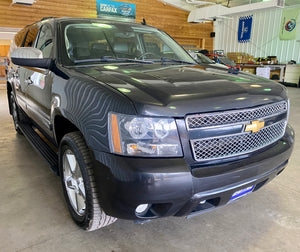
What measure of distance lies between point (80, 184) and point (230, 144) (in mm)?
1020

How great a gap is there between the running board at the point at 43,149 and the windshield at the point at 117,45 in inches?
Answer: 34.6

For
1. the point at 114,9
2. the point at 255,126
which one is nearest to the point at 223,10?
the point at 114,9

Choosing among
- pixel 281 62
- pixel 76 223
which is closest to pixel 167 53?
pixel 76 223

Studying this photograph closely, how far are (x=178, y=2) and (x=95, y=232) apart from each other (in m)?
17.6

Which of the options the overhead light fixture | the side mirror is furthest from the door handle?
the overhead light fixture

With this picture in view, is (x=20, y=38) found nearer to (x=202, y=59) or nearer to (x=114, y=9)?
(x=202, y=59)

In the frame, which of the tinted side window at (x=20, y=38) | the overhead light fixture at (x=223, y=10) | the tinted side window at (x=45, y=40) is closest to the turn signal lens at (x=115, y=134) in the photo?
the tinted side window at (x=45, y=40)

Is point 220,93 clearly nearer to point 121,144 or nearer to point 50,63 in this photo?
point 121,144

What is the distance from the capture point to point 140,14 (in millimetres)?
15734

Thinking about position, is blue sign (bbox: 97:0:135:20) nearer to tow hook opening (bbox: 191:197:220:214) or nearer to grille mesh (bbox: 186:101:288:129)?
grille mesh (bbox: 186:101:288:129)

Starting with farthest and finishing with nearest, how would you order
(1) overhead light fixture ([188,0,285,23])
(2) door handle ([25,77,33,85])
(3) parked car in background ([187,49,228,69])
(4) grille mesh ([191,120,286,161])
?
(1) overhead light fixture ([188,0,285,23])
(3) parked car in background ([187,49,228,69])
(2) door handle ([25,77,33,85])
(4) grille mesh ([191,120,286,161])

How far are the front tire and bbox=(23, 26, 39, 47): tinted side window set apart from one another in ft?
5.56

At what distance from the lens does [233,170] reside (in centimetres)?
148

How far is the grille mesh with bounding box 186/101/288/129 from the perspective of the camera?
1.41 m
